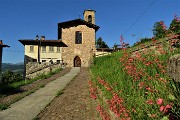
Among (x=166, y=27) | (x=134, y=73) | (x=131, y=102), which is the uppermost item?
(x=166, y=27)

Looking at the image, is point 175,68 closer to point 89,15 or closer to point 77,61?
point 77,61

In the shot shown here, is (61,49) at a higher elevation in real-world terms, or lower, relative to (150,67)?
higher

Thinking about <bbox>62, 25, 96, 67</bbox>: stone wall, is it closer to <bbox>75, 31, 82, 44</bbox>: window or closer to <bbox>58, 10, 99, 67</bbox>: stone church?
<bbox>58, 10, 99, 67</bbox>: stone church

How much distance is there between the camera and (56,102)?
8609mm

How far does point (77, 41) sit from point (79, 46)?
90 centimetres

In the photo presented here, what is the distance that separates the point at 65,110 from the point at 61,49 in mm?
31803

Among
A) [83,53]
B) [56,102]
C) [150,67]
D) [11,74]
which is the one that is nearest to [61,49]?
[83,53]

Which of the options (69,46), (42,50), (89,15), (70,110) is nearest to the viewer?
(70,110)

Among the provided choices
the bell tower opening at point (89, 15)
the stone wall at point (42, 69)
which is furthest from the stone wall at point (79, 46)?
the bell tower opening at point (89, 15)

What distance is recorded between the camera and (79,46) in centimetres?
3866

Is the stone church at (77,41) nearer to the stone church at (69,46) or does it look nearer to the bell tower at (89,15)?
the stone church at (69,46)

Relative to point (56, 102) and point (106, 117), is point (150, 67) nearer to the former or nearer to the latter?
point (106, 117)

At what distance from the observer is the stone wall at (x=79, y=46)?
3819 centimetres

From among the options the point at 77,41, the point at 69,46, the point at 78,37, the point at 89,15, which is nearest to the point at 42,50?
the point at 69,46
